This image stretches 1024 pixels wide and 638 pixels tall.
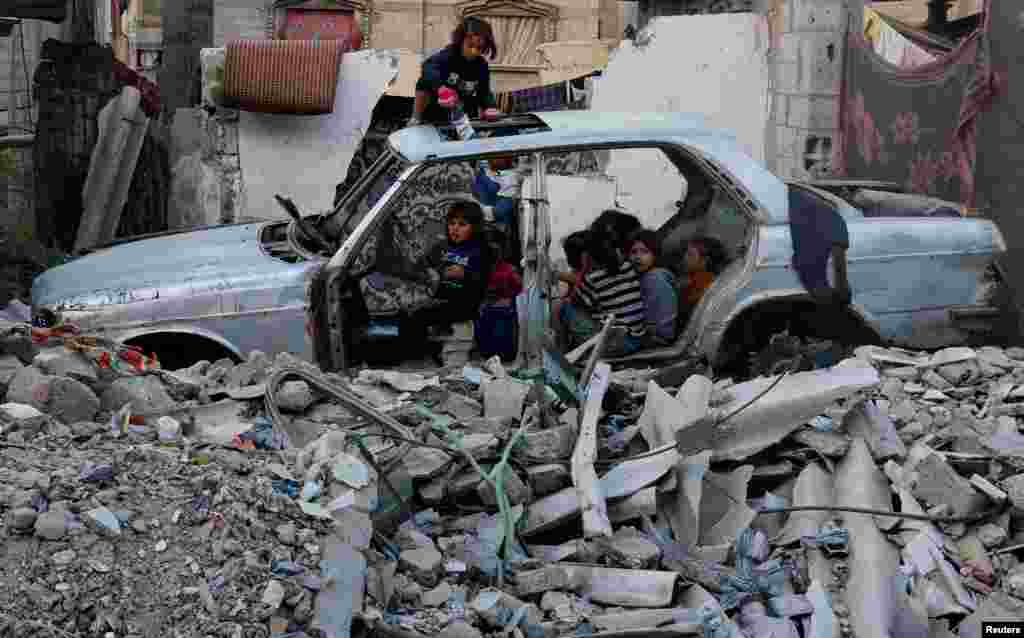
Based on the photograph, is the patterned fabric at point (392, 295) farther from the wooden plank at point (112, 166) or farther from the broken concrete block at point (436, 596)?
the wooden plank at point (112, 166)

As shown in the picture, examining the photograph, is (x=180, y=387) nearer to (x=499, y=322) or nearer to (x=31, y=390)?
(x=31, y=390)

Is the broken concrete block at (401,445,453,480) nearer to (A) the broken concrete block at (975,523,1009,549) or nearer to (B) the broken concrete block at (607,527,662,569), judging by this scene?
(B) the broken concrete block at (607,527,662,569)

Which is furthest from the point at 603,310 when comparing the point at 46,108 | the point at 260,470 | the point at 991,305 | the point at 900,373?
the point at 46,108

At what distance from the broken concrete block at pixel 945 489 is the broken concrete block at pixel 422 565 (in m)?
1.94

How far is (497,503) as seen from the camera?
507cm

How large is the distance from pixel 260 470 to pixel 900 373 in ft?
10.8

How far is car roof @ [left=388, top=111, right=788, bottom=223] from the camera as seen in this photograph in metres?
6.80

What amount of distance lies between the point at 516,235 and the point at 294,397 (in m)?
1.98

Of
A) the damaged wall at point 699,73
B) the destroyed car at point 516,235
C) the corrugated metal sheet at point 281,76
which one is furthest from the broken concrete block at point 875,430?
the corrugated metal sheet at point 281,76

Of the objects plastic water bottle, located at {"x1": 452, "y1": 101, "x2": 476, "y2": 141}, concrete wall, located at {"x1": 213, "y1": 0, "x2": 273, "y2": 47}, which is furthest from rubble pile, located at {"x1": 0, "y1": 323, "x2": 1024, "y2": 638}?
concrete wall, located at {"x1": 213, "y1": 0, "x2": 273, "y2": 47}

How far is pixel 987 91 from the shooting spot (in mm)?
9156

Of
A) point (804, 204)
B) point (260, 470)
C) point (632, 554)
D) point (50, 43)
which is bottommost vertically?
point (632, 554)

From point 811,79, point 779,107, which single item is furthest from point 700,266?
point 779,107

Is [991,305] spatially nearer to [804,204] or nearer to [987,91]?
[804,204]
